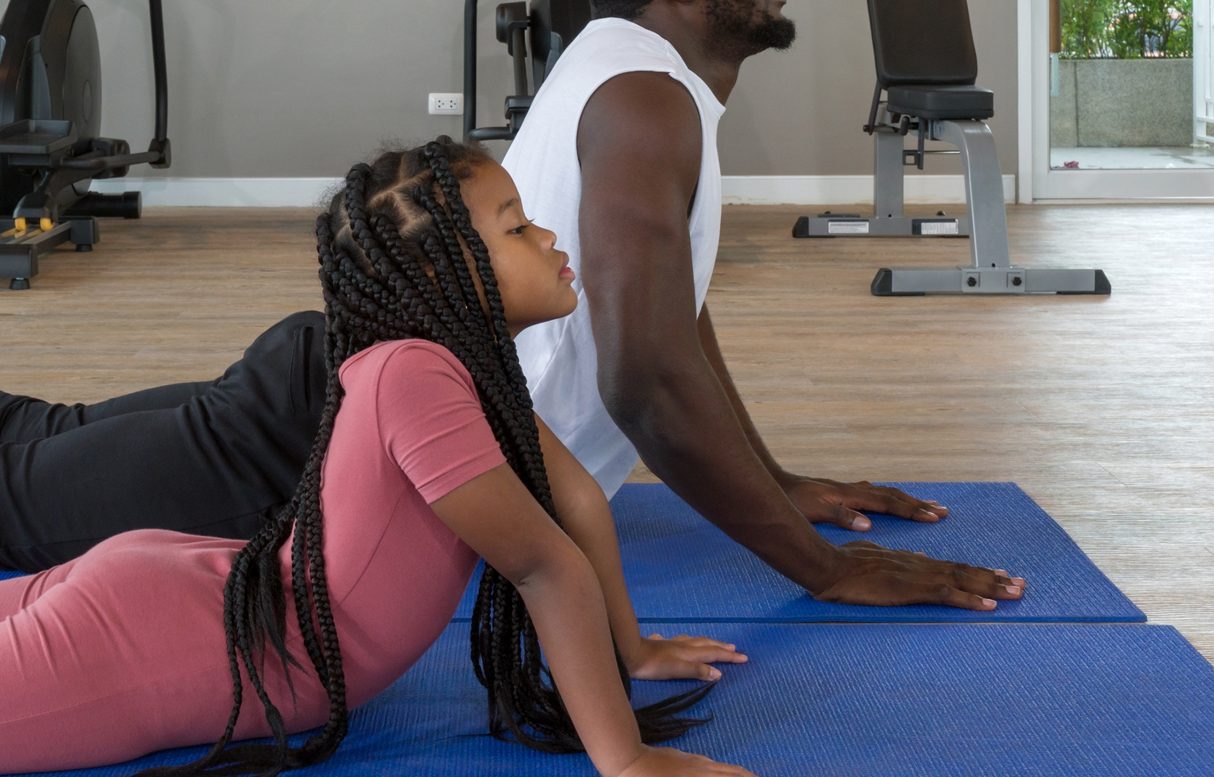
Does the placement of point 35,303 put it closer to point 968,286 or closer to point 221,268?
point 221,268

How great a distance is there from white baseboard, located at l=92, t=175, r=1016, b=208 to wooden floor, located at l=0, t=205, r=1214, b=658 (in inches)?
25.6

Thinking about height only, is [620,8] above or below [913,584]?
above

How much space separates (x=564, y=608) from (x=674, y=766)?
148 mm

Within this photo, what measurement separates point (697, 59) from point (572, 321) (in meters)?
0.33

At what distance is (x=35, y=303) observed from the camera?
12.1ft

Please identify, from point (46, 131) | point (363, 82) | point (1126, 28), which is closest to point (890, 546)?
point (46, 131)

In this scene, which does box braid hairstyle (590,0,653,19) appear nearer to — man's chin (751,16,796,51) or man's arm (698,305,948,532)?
man's chin (751,16,796,51)

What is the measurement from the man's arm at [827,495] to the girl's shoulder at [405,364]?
2.23 ft

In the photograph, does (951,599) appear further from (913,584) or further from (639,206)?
(639,206)

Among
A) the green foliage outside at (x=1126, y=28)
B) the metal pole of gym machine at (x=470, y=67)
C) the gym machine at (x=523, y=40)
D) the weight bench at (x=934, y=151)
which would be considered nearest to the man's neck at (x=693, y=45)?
the weight bench at (x=934, y=151)

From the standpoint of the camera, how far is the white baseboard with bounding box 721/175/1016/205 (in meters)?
5.71

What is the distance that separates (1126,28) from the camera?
568cm

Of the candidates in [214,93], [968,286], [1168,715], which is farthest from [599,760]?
[214,93]

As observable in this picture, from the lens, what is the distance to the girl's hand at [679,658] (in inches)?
51.1
